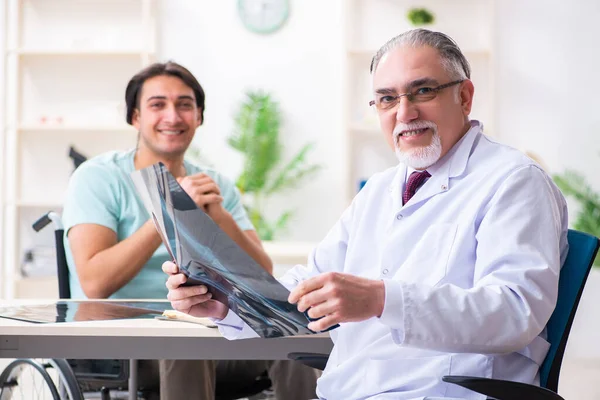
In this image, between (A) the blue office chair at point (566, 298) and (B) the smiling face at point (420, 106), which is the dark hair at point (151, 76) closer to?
(B) the smiling face at point (420, 106)

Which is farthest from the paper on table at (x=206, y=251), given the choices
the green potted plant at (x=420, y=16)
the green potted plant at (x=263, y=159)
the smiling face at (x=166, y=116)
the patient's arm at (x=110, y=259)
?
the green potted plant at (x=420, y=16)

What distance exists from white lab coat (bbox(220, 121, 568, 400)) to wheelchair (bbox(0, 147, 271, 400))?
23.6 inches

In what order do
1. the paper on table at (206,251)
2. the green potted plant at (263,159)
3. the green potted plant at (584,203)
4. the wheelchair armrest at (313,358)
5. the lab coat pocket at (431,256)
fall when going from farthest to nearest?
1. the green potted plant at (263,159)
2. the green potted plant at (584,203)
3. the wheelchair armrest at (313,358)
4. the lab coat pocket at (431,256)
5. the paper on table at (206,251)

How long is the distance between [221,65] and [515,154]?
435 cm

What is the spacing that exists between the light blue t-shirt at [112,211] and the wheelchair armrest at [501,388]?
1.41 m

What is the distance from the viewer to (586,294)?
557cm

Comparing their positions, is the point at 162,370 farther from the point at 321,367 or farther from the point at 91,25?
the point at 91,25

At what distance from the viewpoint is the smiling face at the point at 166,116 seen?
109 inches

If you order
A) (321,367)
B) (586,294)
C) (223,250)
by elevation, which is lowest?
(586,294)

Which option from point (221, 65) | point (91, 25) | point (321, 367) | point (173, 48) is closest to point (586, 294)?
point (221, 65)

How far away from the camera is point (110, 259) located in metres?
2.39

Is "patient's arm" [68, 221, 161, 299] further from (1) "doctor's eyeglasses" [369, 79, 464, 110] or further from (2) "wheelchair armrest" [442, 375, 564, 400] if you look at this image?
(2) "wheelchair armrest" [442, 375, 564, 400]

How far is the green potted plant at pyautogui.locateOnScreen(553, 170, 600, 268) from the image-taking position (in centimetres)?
514

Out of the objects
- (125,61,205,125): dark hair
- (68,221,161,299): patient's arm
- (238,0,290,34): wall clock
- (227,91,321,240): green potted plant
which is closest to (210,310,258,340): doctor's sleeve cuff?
(68,221,161,299): patient's arm
